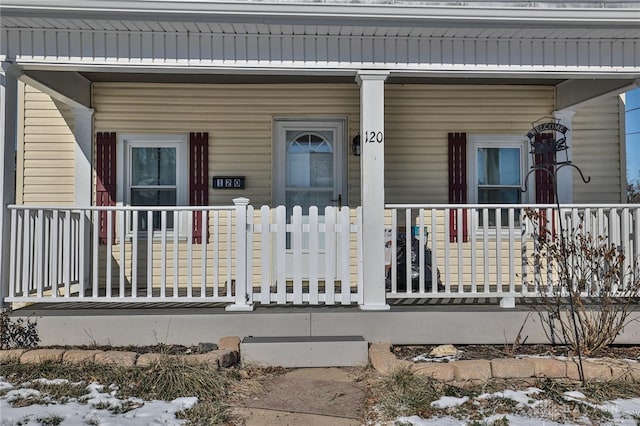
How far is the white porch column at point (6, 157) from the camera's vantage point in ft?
15.5

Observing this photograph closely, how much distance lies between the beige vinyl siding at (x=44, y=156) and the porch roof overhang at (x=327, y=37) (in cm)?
141

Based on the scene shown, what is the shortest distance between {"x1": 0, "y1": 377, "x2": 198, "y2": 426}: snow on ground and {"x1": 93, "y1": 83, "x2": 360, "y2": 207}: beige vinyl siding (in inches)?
135

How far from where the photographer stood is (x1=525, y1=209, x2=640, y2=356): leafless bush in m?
4.39

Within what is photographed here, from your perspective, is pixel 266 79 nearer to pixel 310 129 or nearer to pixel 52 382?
pixel 310 129

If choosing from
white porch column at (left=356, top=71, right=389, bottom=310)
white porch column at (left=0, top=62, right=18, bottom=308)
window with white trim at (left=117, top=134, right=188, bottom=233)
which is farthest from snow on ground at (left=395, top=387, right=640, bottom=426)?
window with white trim at (left=117, top=134, right=188, bottom=233)

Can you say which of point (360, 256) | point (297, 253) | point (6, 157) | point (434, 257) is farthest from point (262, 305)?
point (6, 157)

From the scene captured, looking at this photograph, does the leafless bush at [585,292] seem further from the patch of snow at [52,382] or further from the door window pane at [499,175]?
the patch of snow at [52,382]

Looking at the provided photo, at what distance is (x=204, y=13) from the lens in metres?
4.48

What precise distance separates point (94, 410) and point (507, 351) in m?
3.30

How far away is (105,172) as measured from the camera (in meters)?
6.54

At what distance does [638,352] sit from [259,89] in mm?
5044

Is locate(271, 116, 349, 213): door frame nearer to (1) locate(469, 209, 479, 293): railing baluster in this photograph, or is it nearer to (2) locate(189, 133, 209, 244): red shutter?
(2) locate(189, 133, 209, 244): red shutter

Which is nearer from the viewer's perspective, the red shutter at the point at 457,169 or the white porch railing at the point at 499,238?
the white porch railing at the point at 499,238

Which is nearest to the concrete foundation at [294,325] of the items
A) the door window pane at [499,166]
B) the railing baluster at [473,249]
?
the railing baluster at [473,249]
